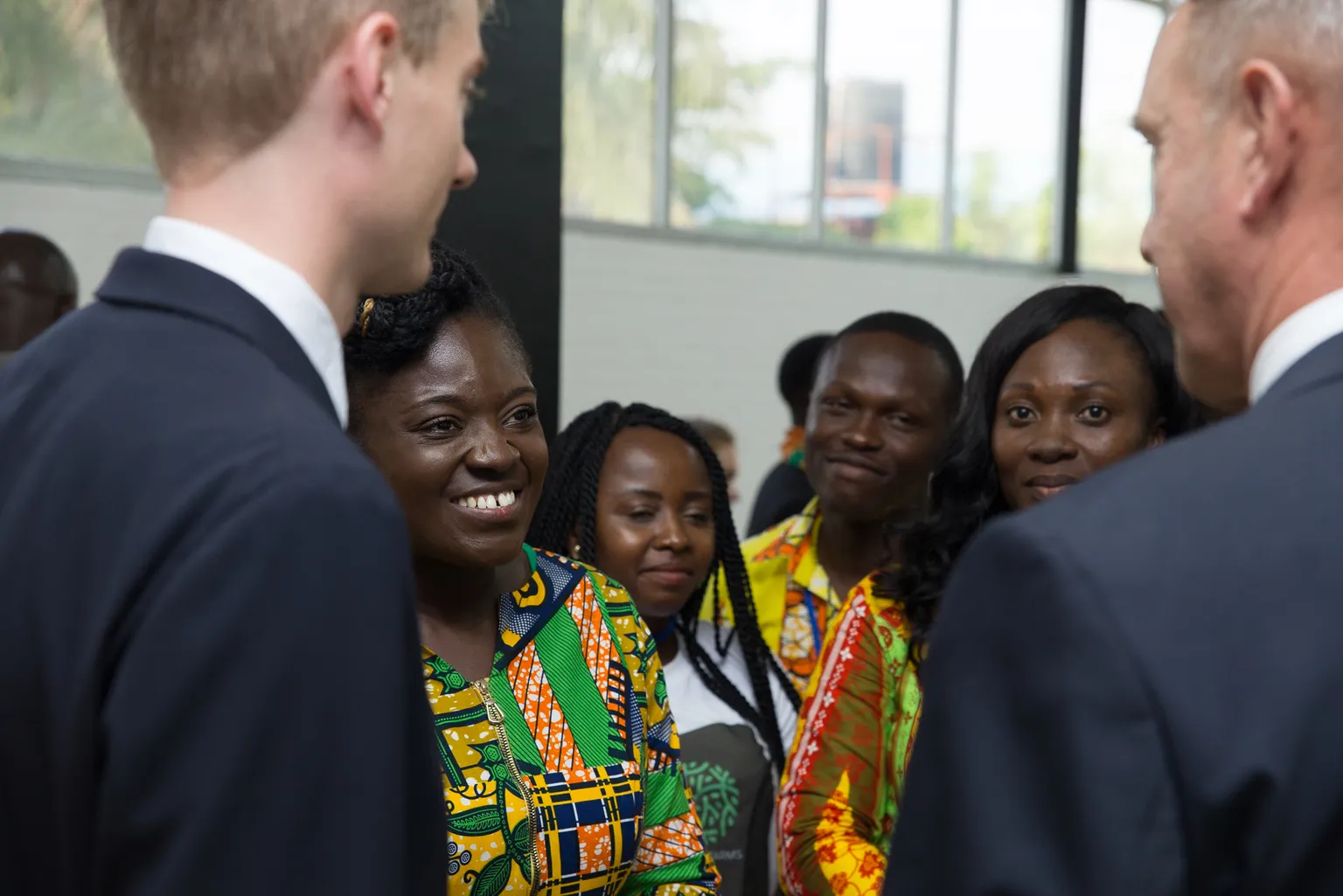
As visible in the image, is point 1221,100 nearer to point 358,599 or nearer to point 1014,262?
point 358,599

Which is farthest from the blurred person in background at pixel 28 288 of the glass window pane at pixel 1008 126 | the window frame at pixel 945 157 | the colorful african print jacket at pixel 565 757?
the glass window pane at pixel 1008 126

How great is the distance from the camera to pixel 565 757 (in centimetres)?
168

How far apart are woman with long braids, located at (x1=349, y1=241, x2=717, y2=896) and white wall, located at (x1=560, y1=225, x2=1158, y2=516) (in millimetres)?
4944

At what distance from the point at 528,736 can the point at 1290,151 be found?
1.10m

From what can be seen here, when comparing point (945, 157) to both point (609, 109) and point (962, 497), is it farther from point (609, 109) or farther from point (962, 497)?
point (962, 497)

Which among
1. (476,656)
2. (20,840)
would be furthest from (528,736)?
(20,840)

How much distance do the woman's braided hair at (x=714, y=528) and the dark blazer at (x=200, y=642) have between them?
1665 mm

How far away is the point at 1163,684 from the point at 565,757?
3.29 feet

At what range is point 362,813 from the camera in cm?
86

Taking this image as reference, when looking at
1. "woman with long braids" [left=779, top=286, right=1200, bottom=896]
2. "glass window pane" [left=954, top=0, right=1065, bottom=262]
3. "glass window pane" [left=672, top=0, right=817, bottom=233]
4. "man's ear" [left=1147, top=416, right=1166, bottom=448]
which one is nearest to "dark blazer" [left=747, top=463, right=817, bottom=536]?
"woman with long braids" [left=779, top=286, right=1200, bottom=896]

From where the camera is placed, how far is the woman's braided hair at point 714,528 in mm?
2555

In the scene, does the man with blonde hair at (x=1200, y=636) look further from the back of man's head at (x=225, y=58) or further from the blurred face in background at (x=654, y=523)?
the blurred face in background at (x=654, y=523)

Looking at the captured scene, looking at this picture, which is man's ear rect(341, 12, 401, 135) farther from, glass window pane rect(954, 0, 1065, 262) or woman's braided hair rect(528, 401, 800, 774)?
glass window pane rect(954, 0, 1065, 262)

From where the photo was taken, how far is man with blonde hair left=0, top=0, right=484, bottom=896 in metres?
0.82
